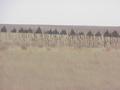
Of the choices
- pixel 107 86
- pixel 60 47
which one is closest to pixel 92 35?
pixel 60 47

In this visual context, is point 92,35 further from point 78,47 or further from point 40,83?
point 40,83

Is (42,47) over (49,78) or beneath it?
over

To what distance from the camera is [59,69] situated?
1435 mm

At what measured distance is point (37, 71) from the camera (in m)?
1.45

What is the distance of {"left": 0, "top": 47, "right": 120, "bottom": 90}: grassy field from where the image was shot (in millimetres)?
1401

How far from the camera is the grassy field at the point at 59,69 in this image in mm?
1401
